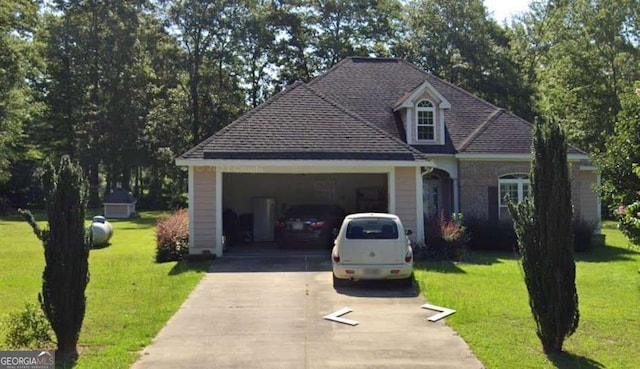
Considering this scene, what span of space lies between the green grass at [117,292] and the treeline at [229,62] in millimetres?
21789

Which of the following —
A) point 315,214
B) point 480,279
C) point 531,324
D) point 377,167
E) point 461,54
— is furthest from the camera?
point 461,54

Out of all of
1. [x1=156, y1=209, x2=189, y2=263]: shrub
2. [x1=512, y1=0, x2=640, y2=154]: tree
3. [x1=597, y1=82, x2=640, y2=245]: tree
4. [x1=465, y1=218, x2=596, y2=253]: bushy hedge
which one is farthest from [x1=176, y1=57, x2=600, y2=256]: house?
[x1=512, y1=0, x2=640, y2=154]: tree

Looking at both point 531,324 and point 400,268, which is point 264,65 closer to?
point 400,268

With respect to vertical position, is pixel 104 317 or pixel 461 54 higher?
pixel 461 54

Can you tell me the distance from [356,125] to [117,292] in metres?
9.54

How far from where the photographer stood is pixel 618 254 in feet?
66.0

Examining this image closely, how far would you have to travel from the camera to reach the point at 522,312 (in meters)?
10.1

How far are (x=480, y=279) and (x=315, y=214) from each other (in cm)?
687

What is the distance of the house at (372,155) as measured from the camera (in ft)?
56.9

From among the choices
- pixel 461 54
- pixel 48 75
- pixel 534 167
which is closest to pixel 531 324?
pixel 534 167

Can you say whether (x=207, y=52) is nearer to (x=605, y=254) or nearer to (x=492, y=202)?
(x=492, y=202)

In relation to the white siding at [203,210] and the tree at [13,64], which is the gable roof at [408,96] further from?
the tree at [13,64]

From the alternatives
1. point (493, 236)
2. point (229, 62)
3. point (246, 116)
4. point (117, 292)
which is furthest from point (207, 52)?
point (117, 292)

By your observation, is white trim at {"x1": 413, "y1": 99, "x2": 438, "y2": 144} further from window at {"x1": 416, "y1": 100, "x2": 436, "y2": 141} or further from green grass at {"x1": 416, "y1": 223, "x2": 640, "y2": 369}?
green grass at {"x1": 416, "y1": 223, "x2": 640, "y2": 369}
